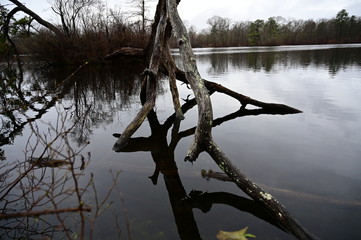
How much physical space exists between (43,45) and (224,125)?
21055mm

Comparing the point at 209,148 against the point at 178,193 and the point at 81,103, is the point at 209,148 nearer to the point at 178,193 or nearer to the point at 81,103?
the point at 178,193

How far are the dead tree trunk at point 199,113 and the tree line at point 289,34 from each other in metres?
63.9

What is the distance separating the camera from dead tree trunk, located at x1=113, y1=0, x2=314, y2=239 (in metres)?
2.65

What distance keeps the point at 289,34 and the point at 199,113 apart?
7553cm

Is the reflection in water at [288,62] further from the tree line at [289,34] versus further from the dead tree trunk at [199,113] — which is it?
the tree line at [289,34]

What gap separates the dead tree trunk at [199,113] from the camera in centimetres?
265

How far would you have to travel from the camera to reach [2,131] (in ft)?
20.9

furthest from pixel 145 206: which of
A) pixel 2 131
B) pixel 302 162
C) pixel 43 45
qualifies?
pixel 43 45

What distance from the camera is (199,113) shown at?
3.78 m

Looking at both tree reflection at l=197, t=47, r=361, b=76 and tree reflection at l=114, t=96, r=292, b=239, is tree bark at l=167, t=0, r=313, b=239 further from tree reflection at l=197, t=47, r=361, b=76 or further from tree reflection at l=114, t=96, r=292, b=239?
tree reflection at l=197, t=47, r=361, b=76

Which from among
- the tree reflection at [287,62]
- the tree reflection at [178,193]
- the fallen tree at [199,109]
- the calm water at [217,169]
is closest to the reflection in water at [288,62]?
the tree reflection at [287,62]

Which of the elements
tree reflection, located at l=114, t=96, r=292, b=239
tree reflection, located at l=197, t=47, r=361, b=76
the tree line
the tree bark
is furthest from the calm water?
the tree line

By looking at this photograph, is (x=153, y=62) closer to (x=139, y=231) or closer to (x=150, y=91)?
(x=150, y=91)

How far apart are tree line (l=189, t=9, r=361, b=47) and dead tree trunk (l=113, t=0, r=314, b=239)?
210 feet
